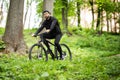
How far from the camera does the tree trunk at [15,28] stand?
1421cm

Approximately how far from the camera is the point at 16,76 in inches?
280

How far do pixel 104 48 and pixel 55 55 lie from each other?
10442 mm

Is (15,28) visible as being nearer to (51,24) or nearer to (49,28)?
(49,28)

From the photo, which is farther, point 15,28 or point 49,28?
point 15,28

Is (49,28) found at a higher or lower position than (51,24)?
lower

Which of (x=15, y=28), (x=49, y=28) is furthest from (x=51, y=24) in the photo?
(x=15, y=28)

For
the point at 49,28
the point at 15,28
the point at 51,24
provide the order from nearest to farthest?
the point at 51,24 < the point at 49,28 < the point at 15,28

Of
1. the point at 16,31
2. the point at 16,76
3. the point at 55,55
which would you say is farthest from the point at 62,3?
the point at 16,76

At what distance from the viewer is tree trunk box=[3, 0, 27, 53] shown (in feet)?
46.6

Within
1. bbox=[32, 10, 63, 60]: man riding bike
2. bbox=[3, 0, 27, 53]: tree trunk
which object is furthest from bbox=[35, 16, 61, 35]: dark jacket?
bbox=[3, 0, 27, 53]: tree trunk

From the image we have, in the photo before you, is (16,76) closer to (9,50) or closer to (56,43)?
(56,43)

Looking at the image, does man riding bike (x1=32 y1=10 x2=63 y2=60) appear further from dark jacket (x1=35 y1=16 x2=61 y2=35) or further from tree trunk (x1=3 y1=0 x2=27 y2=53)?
tree trunk (x1=3 y1=0 x2=27 y2=53)

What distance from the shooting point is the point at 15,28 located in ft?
47.3

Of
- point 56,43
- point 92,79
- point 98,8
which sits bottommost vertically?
point 92,79
